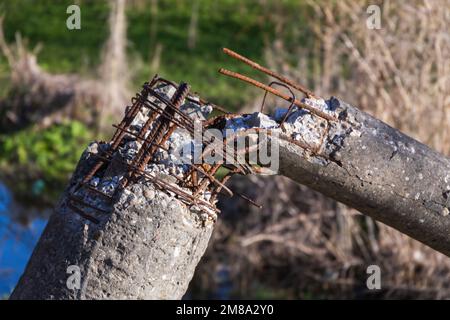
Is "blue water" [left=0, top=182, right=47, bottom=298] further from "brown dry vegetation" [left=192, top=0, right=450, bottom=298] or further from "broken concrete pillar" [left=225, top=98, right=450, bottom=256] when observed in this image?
"broken concrete pillar" [left=225, top=98, right=450, bottom=256]

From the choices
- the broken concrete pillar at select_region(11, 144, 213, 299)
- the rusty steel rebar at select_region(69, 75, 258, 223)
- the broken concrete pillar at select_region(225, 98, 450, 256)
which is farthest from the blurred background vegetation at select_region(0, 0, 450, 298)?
the broken concrete pillar at select_region(11, 144, 213, 299)

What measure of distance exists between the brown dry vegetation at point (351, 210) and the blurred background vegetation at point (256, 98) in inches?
0.4

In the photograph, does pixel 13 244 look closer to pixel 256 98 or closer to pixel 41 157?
pixel 41 157

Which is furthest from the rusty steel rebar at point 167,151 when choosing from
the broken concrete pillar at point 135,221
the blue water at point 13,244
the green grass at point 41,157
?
the green grass at point 41,157

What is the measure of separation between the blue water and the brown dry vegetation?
1.38 meters

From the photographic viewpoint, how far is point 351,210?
19.5 feet

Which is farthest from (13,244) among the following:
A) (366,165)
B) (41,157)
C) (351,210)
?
(366,165)

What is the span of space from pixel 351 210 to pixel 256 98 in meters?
1.82

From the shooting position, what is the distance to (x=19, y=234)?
6789 millimetres

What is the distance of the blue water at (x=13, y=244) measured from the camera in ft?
20.1

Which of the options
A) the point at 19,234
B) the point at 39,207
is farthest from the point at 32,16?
the point at 19,234

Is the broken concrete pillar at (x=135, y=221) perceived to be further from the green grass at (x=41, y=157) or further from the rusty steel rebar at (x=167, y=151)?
the green grass at (x=41, y=157)

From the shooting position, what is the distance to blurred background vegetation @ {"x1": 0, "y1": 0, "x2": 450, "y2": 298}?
552 cm

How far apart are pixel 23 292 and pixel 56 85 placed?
20.3 feet
